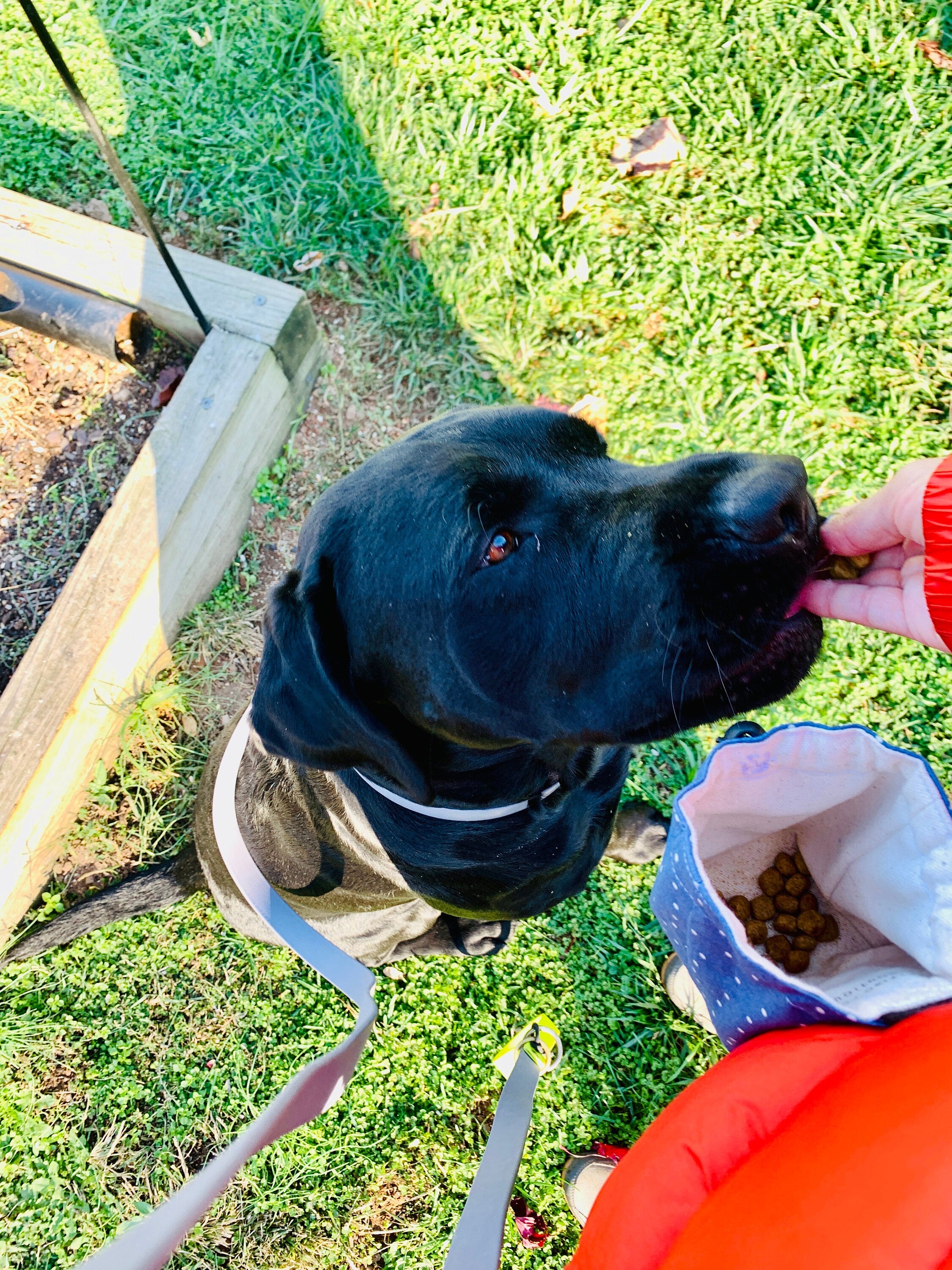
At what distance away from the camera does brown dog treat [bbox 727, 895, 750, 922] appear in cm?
277

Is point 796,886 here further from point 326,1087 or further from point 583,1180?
point 326,1087

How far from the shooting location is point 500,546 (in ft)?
6.15

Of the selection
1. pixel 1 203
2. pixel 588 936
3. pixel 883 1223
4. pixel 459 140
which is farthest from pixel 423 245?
pixel 883 1223

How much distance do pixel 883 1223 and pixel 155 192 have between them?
4719 mm

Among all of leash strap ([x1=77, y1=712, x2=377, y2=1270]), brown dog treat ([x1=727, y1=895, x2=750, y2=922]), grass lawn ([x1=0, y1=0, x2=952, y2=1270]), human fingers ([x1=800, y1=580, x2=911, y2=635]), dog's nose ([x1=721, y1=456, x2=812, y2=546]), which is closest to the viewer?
dog's nose ([x1=721, y1=456, x2=812, y2=546])

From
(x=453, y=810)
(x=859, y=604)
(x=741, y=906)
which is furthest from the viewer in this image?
(x=741, y=906)

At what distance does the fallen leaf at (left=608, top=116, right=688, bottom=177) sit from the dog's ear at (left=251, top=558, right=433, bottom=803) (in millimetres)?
2721

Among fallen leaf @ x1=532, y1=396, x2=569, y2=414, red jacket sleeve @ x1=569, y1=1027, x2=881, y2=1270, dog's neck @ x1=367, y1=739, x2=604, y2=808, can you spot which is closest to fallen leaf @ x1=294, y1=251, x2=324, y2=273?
fallen leaf @ x1=532, y1=396, x2=569, y2=414

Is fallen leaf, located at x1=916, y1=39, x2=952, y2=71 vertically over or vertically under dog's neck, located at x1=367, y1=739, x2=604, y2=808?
over

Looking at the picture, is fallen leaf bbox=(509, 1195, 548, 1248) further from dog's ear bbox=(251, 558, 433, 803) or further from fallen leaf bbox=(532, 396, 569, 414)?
fallen leaf bbox=(532, 396, 569, 414)

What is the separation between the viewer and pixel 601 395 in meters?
3.56

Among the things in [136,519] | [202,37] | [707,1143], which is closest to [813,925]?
[707,1143]

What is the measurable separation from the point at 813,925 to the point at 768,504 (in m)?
1.75

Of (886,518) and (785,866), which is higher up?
(886,518)
